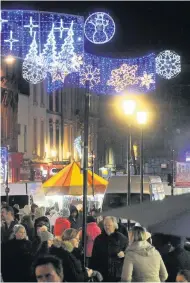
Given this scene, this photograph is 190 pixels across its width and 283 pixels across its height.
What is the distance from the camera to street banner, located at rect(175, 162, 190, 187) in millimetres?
30016

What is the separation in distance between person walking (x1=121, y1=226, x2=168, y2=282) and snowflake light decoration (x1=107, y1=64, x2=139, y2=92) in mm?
29076

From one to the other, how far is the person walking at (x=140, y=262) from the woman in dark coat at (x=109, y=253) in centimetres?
231

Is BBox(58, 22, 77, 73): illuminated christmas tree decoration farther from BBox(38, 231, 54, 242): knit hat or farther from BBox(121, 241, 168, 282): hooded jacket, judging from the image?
BBox(121, 241, 168, 282): hooded jacket

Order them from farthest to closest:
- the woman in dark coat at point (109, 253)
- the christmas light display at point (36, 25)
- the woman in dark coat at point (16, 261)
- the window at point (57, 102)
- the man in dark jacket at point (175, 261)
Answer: the window at point (57, 102)
the christmas light display at point (36, 25)
the woman in dark coat at point (109, 253)
the man in dark jacket at point (175, 261)
the woman in dark coat at point (16, 261)

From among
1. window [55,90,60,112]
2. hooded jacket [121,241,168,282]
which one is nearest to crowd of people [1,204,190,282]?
hooded jacket [121,241,168,282]

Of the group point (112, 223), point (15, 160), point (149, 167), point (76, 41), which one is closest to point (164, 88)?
point (149, 167)

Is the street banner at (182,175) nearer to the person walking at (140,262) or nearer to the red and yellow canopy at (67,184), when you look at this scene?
the red and yellow canopy at (67,184)

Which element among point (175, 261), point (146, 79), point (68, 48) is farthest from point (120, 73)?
point (175, 261)

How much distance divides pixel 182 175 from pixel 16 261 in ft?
69.2

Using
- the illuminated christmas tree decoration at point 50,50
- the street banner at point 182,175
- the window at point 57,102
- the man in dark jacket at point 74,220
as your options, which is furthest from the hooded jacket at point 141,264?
the window at point 57,102

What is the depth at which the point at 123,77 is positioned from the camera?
38344 mm

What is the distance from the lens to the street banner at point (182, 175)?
3002 cm

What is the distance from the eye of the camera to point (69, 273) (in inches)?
343

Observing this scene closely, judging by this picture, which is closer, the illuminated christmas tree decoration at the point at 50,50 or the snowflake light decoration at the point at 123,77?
the illuminated christmas tree decoration at the point at 50,50
